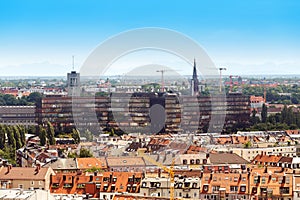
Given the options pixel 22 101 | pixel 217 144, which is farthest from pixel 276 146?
pixel 22 101

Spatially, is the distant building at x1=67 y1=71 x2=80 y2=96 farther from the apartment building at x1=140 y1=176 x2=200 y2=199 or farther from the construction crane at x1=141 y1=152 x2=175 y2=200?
the apartment building at x1=140 y1=176 x2=200 y2=199

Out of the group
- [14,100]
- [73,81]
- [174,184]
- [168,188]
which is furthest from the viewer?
[14,100]

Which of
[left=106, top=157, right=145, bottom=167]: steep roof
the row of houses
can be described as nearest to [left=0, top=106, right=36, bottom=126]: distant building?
[left=106, top=157, right=145, bottom=167]: steep roof

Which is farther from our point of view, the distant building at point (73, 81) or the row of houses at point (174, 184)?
the distant building at point (73, 81)

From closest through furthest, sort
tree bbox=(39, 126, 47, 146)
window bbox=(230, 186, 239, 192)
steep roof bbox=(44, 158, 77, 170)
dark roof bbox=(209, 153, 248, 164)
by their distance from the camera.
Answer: window bbox=(230, 186, 239, 192) < steep roof bbox=(44, 158, 77, 170) < dark roof bbox=(209, 153, 248, 164) < tree bbox=(39, 126, 47, 146)

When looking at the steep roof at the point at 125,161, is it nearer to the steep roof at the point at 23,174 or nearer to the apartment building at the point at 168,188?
the steep roof at the point at 23,174

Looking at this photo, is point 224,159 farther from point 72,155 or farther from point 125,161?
point 72,155

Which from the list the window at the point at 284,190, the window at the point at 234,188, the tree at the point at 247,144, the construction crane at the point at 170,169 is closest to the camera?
the construction crane at the point at 170,169

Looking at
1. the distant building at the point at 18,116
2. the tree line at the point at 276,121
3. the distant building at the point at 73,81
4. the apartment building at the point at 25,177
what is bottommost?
the distant building at the point at 18,116

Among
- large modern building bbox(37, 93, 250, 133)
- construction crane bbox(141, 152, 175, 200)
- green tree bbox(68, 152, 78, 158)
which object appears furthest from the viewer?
large modern building bbox(37, 93, 250, 133)

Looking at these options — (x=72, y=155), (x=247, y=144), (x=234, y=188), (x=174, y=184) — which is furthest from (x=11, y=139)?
(x=234, y=188)

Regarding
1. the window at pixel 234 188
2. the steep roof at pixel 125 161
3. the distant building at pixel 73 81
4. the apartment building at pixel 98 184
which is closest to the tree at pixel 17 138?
the steep roof at pixel 125 161
